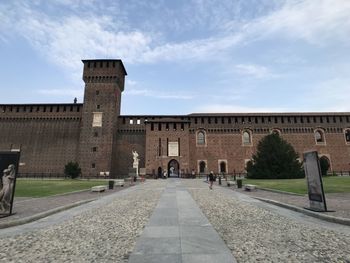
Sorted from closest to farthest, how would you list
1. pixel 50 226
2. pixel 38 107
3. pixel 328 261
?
pixel 328 261 < pixel 50 226 < pixel 38 107

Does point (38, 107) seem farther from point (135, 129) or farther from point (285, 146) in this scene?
point (285, 146)

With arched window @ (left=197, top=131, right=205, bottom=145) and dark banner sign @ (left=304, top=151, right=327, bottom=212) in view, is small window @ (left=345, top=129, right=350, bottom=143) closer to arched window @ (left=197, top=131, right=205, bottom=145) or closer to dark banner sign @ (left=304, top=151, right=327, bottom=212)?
arched window @ (left=197, top=131, right=205, bottom=145)

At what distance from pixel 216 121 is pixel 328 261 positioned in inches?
1611

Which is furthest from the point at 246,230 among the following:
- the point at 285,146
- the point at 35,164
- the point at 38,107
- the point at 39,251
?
the point at 38,107

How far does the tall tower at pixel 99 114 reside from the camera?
39.6 meters

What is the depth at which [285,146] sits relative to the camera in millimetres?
28906

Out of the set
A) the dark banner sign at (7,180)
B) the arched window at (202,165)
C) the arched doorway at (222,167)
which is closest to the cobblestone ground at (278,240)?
the dark banner sign at (7,180)

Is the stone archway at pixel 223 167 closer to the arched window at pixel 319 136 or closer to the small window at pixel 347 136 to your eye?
the arched window at pixel 319 136

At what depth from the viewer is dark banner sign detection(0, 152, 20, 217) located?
23.5 feet

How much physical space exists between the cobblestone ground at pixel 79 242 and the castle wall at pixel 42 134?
3828 centimetres

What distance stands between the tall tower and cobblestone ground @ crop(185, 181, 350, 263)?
35541mm

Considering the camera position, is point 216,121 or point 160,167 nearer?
point 160,167

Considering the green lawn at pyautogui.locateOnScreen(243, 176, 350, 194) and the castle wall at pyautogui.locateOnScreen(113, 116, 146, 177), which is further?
the castle wall at pyautogui.locateOnScreen(113, 116, 146, 177)

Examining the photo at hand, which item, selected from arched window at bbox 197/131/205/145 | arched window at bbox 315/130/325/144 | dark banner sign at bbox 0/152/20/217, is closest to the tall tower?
arched window at bbox 197/131/205/145
